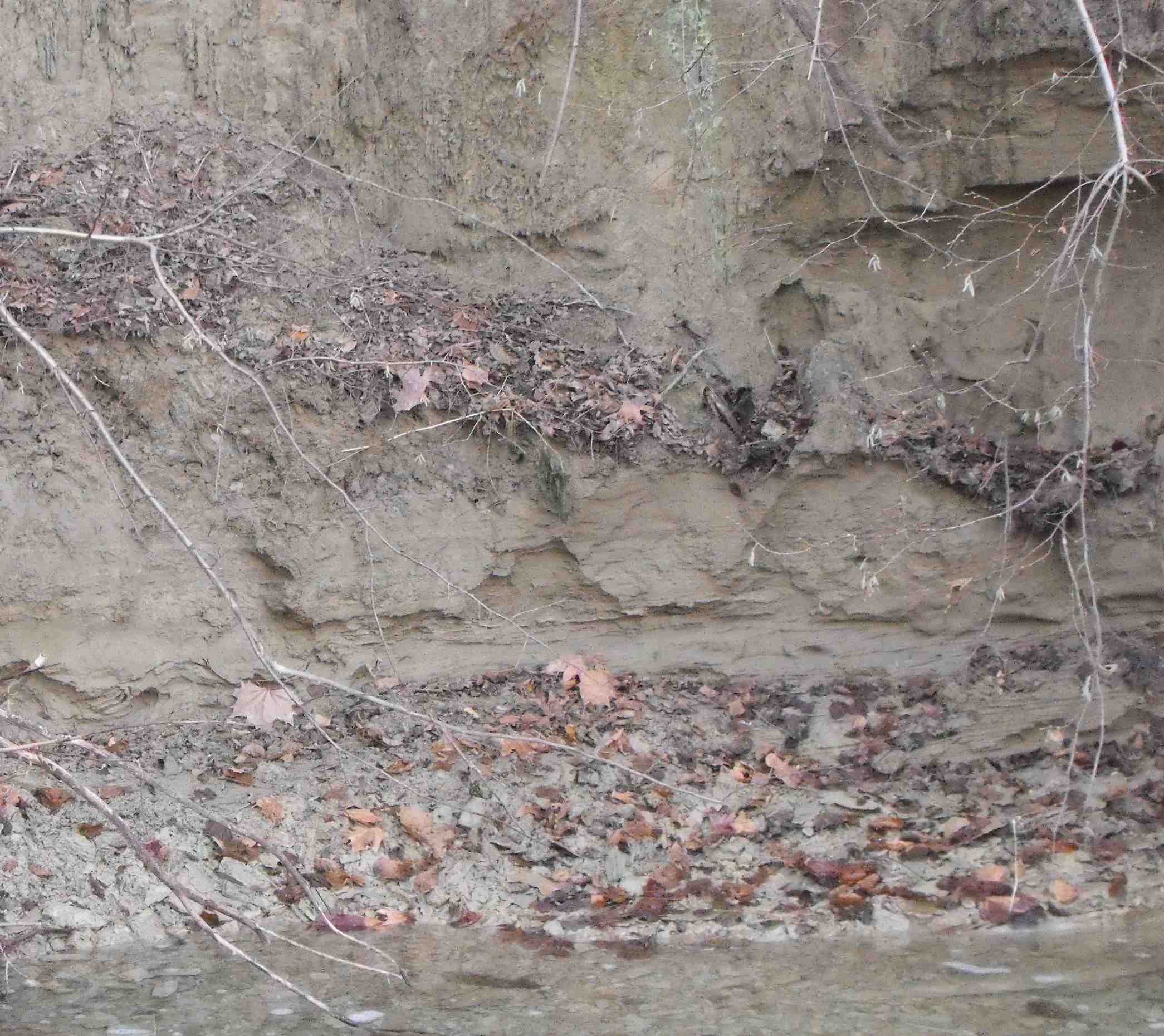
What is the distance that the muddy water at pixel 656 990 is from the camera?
11.2ft

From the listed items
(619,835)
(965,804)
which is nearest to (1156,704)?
(965,804)

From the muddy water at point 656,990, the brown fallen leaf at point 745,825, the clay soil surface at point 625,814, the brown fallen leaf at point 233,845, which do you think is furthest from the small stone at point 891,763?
the brown fallen leaf at point 233,845

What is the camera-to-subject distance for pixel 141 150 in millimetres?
5855

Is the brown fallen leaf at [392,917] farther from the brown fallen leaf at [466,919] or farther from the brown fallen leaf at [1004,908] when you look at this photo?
the brown fallen leaf at [1004,908]

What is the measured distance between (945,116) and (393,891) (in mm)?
4595

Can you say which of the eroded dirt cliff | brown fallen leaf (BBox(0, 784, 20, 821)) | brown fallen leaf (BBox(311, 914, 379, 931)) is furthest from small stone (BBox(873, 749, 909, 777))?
brown fallen leaf (BBox(0, 784, 20, 821))

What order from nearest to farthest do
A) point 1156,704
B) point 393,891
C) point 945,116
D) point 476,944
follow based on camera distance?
point 476,944 < point 393,891 < point 1156,704 < point 945,116

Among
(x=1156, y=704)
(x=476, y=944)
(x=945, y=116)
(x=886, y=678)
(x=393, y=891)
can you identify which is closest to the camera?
(x=476, y=944)

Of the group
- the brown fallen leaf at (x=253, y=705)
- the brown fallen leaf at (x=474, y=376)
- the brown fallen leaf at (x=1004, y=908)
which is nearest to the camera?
the brown fallen leaf at (x=1004, y=908)

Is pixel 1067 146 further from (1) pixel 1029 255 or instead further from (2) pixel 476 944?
(2) pixel 476 944

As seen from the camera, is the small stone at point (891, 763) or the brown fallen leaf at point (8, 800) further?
the small stone at point (891, 763)

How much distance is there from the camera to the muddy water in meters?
3.43

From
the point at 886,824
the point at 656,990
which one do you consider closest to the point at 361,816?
the point at 656,990

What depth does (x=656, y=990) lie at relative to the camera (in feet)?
12.0
